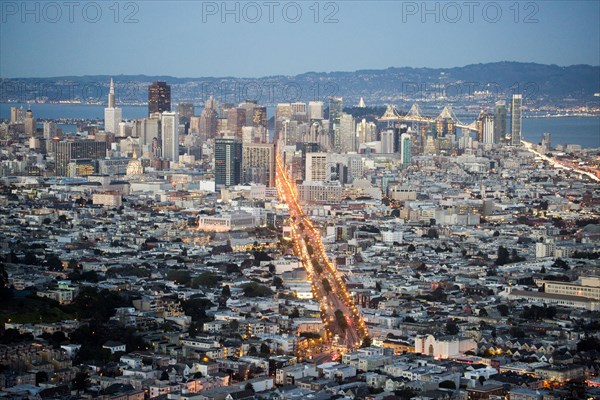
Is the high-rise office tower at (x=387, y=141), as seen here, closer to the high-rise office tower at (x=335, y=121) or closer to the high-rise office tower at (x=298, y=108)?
the high-rise office tower at (x=335, y=121)

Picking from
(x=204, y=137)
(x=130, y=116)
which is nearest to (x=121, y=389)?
(x=204, y=137)

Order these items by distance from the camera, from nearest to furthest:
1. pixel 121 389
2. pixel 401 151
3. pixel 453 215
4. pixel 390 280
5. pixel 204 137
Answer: pixel 121 389
pixel 390 280
pixel 453 215
pixel 401 151
pixel 204 137

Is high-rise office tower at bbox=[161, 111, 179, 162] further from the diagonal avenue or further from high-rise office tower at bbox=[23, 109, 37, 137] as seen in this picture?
the diagonal avenue

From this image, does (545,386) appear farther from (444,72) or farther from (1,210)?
(444,72)

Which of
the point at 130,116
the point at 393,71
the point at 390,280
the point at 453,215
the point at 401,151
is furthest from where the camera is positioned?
the point at 393,71

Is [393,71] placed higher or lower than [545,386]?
higher

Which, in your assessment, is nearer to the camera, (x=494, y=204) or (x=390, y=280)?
(x=390, y=280)

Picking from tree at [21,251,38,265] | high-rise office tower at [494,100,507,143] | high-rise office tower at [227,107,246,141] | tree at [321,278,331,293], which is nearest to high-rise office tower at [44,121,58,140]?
high-rise office tower at [227,107,246,141]
